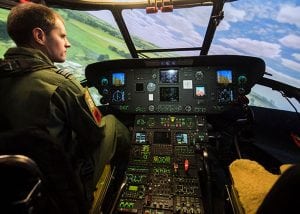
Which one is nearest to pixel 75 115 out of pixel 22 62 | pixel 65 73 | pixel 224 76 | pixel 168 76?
pixel 65 73

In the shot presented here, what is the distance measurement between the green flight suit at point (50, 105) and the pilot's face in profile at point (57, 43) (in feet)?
0.40

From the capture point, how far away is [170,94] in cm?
268

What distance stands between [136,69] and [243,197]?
1.81 meters

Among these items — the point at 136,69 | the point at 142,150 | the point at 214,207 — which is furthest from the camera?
the point at 136,69

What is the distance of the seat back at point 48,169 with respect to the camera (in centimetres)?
89

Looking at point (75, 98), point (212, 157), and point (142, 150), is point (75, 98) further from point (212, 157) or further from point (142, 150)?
point (212, 157)

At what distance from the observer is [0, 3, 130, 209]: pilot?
3.60ft

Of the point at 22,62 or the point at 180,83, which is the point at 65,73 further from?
the point at 180,83

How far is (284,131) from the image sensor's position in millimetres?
3217

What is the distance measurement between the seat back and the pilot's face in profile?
563 millimetres

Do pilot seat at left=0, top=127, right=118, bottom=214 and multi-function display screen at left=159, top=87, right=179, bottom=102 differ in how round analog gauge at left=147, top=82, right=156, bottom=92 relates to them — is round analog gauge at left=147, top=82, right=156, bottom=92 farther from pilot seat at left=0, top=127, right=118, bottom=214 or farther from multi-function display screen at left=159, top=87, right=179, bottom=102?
pilot seat at left=0, top=127, right=118, bottom=214

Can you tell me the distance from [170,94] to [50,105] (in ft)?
5.59

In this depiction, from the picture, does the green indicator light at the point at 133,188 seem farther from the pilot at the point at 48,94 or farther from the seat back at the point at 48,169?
the seat back at the point at 48,169

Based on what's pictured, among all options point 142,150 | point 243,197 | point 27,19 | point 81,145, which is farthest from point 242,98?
point 27,19
